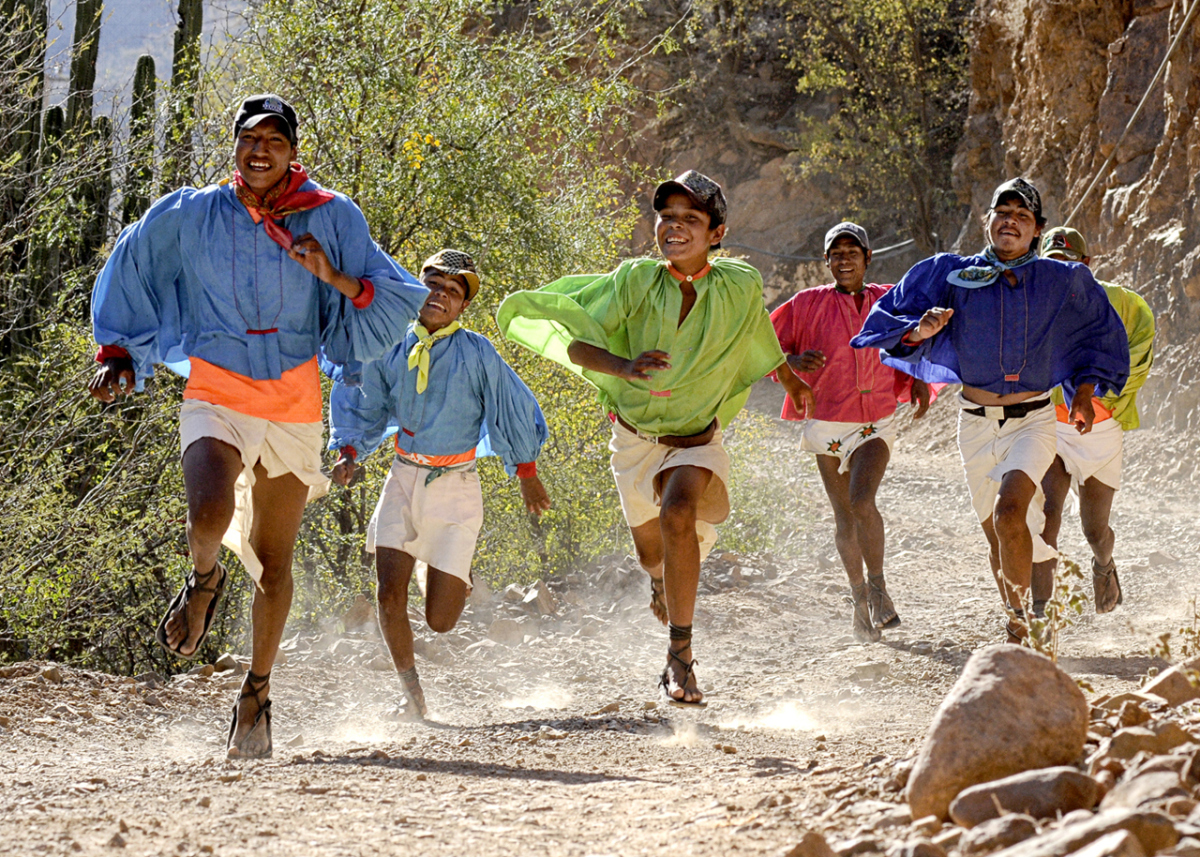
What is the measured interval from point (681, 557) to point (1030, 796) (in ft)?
9.71

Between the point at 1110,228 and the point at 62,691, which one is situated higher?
the point at 1110,228

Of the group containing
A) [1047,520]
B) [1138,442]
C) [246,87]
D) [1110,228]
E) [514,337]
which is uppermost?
[1110,228]

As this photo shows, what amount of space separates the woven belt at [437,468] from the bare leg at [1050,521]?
302cm

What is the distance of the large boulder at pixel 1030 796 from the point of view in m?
2.69

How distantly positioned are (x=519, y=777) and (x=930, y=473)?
1332 cm

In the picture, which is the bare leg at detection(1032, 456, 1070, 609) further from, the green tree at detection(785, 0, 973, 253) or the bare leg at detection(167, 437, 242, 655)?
the green tree at detection(785, 0, 973, 253)

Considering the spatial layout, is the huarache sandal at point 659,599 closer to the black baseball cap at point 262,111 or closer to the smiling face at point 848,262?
the smiling face at point 848,262

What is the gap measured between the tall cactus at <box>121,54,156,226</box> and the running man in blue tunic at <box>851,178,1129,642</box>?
6008 millimetres

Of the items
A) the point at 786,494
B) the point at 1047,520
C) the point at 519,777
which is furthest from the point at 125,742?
the point at 786,494

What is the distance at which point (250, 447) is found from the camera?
16.0 ft

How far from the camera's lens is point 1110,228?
663 inches

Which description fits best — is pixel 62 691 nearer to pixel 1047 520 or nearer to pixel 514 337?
pixel 514 337

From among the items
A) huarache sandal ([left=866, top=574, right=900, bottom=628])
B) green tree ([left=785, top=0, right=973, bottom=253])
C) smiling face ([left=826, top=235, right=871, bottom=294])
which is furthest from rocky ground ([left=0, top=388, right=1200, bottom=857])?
green tree ([left=785, top=0, right=973, bottom=253])

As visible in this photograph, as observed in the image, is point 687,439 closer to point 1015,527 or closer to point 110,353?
point 1015,527
